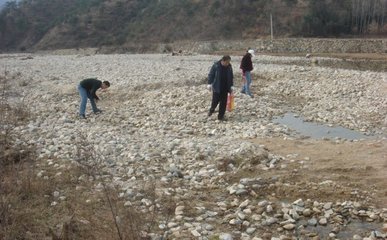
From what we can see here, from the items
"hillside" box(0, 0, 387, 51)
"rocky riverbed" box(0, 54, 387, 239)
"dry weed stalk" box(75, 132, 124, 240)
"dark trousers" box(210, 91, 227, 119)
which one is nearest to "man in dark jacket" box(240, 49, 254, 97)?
"rocky riverbed" box(0, 54, 387, 239)

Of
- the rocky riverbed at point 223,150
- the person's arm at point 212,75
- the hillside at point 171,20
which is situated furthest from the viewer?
the hillside at point 171,20

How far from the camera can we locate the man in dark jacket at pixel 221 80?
42.5 feet

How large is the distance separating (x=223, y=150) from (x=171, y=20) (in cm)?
6649

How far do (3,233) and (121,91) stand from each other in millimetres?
13973

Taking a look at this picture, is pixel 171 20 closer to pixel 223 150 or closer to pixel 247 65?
pixel 247 65

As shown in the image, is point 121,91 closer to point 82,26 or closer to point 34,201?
point 34,201

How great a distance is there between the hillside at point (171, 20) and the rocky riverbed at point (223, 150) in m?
34.9

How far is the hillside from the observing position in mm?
52531

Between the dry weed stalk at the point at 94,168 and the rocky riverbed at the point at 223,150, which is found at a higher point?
the dry weed stalk at the point at 94,168

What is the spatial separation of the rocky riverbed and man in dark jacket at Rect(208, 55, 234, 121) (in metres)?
0.66

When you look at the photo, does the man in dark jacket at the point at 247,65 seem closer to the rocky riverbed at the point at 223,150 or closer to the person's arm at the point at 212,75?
the rocky riverbed at the point at 223,150

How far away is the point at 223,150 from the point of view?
9953 mm

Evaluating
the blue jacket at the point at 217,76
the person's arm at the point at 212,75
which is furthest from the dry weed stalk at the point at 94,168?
the person's arm at the point at 212,75

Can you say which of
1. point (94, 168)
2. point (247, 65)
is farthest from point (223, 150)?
point (247, 65)
